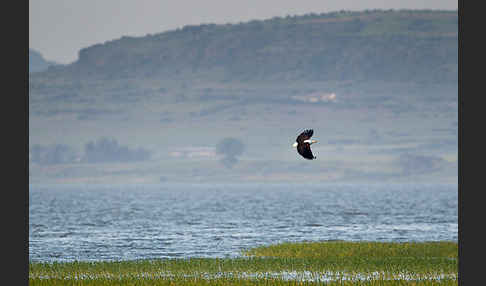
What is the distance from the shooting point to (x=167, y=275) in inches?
Result: 1919

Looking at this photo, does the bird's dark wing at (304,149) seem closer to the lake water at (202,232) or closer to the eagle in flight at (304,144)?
the eagle in flight at (304,144)

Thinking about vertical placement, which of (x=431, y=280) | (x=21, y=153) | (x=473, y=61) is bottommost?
(x=431, y=280)

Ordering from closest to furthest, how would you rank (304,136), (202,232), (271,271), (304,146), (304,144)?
(304,146)
(304,144)
(304,136)
(271,271)
(202,232)

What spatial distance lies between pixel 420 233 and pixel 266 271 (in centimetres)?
4417

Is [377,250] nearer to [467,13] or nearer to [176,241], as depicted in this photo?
[176,241]

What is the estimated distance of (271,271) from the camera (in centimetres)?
5109

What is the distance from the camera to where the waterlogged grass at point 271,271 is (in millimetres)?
45219

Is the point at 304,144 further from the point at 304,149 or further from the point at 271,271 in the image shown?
the point at 271,271

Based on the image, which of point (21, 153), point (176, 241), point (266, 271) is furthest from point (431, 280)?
point (176, 241)

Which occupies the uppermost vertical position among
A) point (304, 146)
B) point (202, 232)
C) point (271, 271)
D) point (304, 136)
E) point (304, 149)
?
point (304, 136)

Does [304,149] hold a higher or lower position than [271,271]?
higher

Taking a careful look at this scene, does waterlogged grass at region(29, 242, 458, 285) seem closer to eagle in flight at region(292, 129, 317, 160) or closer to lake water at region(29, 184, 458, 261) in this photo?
eagle in flight at region(292, 129, 317, 160)

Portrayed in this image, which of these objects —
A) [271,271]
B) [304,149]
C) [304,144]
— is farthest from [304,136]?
[271,271]

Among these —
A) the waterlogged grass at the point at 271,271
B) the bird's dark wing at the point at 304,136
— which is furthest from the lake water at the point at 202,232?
the bird's dark wing at the point at 304,136
